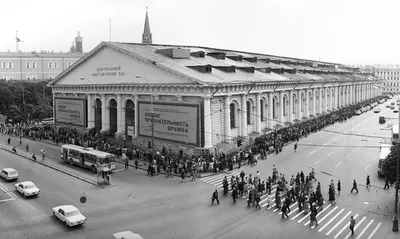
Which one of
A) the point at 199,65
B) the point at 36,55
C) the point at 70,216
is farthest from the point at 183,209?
the point at 36,55

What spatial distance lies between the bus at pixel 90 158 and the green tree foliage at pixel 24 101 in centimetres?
4612

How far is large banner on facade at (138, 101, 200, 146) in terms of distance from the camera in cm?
4353

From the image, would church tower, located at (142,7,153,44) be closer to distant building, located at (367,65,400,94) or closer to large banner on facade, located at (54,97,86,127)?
large banner on facade, located at (54,97,86,127)

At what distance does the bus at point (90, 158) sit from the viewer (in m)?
36.8

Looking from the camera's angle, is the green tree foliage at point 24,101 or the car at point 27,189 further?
the green tree foliage at point 24,101

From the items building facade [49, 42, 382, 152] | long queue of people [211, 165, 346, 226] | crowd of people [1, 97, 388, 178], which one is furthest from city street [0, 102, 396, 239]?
building facade [49, 42, 382, 152]

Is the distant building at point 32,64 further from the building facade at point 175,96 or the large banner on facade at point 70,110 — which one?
the building facade at point 175,96

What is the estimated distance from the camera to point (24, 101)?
88.2m

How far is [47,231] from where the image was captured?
76.1 feet

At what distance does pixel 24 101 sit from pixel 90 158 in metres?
58.1

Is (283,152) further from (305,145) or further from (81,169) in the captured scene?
(81,169)

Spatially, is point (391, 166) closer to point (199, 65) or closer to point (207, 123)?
point (207, 123)

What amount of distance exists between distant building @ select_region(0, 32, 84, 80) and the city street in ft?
272

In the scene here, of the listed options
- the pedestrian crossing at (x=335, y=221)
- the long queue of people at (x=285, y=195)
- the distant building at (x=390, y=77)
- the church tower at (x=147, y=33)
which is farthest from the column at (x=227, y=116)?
the distant building at (x=390, y=77)
